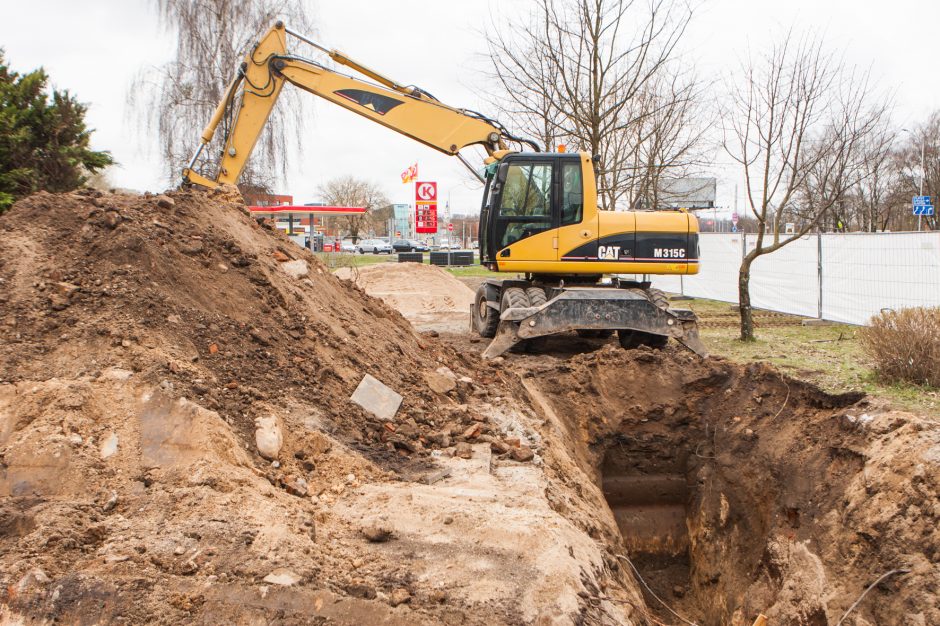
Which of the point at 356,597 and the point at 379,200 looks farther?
the point at 379,200

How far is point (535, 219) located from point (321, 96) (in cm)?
333

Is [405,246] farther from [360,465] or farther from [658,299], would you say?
[360,465]

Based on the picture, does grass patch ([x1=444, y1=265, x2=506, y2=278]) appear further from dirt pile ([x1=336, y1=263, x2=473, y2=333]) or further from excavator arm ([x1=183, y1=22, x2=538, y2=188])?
Result: excavator arm ([x1=183, y1=22, x2=538, y2=188])

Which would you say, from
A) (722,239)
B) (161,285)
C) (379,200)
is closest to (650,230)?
(161,285)

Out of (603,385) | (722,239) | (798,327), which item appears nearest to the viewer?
(603,385)

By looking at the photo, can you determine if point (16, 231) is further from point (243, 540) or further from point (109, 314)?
point (243, 540)

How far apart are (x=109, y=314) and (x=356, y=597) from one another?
121 inches

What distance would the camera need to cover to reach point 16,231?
232 inches

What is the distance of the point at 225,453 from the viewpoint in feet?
13.8

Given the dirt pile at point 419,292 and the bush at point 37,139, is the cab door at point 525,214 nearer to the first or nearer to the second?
the dirt pile at point 419,292

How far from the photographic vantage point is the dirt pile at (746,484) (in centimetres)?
458

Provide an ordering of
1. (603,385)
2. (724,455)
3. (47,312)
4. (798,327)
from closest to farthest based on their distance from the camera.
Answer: (47,312), (724,455), (603,385), (798,327)

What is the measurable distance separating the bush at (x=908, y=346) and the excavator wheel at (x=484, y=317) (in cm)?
501

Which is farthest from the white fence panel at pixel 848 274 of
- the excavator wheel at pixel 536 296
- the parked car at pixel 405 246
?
the parked car at pixel 405 246
